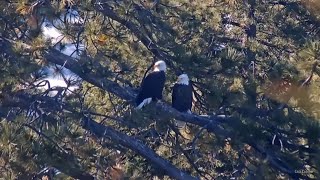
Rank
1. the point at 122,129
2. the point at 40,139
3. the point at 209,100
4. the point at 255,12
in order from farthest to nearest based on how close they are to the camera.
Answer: the point at 255,12 → the point at 122,129 → the point at 209,100 → the point at 40,139

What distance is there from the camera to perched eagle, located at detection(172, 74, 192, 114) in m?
6.25

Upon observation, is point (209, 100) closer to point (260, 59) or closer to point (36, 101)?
point (260, 59)

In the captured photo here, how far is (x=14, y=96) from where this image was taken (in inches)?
190

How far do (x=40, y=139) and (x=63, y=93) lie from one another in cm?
120

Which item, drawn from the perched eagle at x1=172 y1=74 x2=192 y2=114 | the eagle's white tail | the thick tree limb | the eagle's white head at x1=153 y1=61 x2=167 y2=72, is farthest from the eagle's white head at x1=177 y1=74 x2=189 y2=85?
the thick tree limb

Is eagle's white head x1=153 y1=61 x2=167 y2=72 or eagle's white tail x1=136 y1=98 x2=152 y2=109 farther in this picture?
eagle's white head x1=153 y1=61 x2=167 y2=72

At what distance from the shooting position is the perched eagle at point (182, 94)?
625 cm

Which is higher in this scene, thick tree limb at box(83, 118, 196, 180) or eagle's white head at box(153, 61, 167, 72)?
eagle's white head at box(153, 61, 167, 72)

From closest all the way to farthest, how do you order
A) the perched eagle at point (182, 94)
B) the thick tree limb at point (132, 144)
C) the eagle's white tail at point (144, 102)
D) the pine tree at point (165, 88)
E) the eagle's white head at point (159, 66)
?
the pine tree at point (165, 88) → the thick tree limb at point (132, 144) → the eagle's white tail at point (144, 102) → the perched eagle at point (182, 94) → the eagle's white head at point (159, 66)

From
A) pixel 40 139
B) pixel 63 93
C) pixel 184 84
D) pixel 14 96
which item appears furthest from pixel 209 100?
pixel 40 139

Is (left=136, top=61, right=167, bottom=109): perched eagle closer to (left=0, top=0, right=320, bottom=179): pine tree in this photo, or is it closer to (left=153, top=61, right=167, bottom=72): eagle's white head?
(left=153, top=61, right=167, bottom=72): eagle's white head

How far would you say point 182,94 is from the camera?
6.39 m

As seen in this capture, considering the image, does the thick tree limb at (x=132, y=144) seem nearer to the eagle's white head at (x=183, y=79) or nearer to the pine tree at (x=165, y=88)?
the pine tree at (x=165, y=88)

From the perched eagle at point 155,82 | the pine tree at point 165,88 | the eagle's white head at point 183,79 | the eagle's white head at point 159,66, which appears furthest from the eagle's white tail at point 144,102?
the eagle's white head at point 159,66
